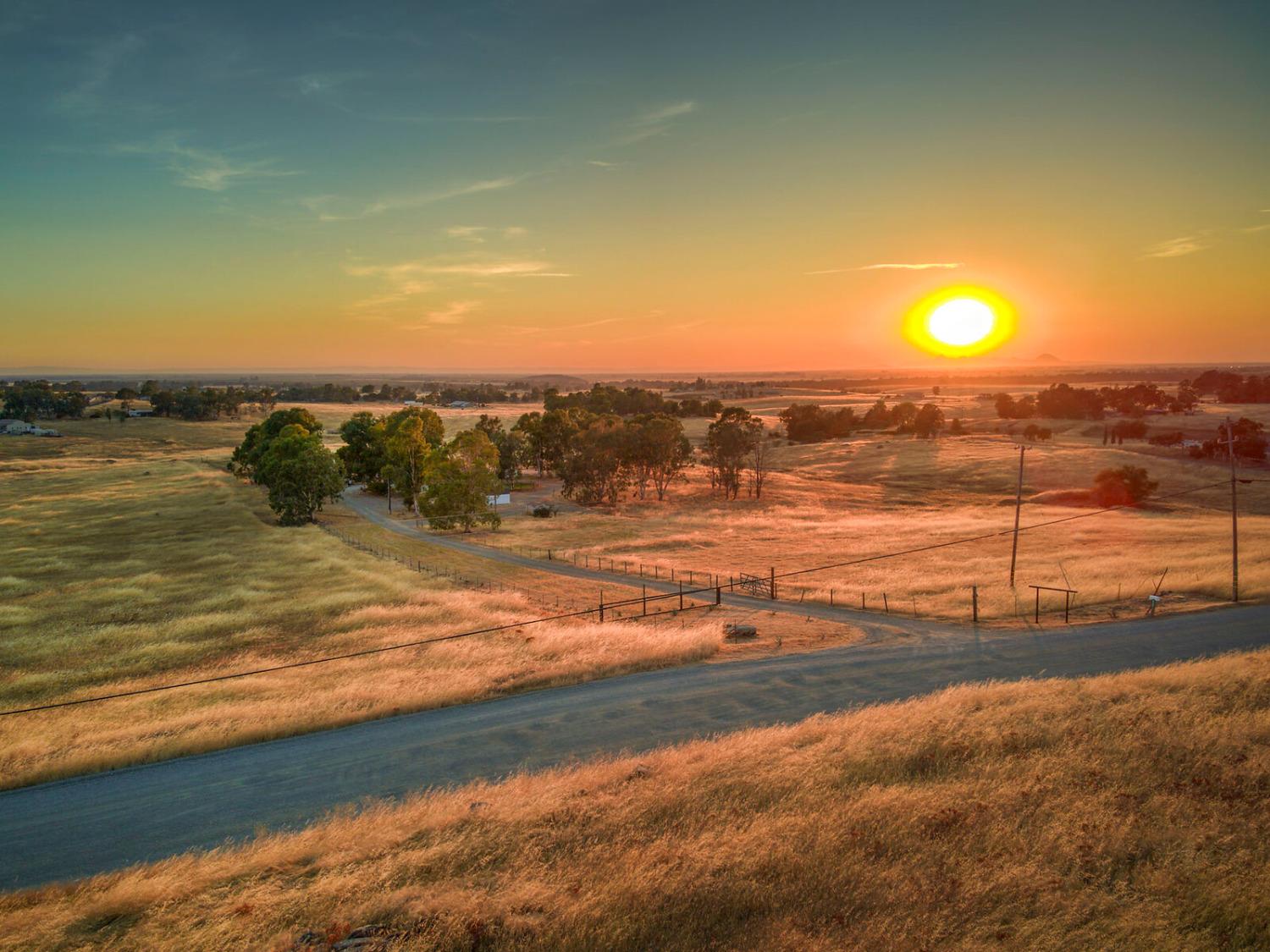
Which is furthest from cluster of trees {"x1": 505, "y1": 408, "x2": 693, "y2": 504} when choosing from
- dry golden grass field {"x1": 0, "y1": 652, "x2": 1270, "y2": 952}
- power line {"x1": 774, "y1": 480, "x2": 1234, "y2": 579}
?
dry golden grass field {"x1": 0, "y1": 652, "x2": 1270, "y2": 952}

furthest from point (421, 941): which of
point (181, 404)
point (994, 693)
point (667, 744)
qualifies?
point (181, 404)

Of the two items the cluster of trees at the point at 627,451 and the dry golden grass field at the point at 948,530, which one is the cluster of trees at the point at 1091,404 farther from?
the cluster of trees at the point at 627,451

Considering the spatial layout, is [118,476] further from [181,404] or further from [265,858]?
[265,858]

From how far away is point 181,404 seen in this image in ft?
607

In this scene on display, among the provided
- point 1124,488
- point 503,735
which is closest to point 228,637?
point 503,735

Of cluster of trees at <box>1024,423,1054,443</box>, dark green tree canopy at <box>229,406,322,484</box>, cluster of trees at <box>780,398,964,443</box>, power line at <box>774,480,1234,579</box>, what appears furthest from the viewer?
cluster of trees at <box>780,398,964,443</box>

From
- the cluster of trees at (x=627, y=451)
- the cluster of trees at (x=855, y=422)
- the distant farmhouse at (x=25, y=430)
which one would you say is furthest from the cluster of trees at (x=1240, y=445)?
the distant farmhouse at (x=25, y=430)

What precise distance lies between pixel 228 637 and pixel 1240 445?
368 feet

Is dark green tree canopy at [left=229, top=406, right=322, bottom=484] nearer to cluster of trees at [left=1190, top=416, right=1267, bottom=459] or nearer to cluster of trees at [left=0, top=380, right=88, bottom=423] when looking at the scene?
cluster of trees at [left=0, top=380, right=88, bottom=423]

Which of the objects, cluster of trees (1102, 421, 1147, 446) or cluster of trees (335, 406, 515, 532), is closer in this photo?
cluster of trees (335, 406, 515, 532)

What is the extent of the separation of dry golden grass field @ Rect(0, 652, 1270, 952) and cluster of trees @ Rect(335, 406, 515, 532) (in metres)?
54.1

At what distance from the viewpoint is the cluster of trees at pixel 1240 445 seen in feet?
299

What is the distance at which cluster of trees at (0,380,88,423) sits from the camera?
166 m

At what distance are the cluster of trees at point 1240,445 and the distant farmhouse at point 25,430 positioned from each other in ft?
652
